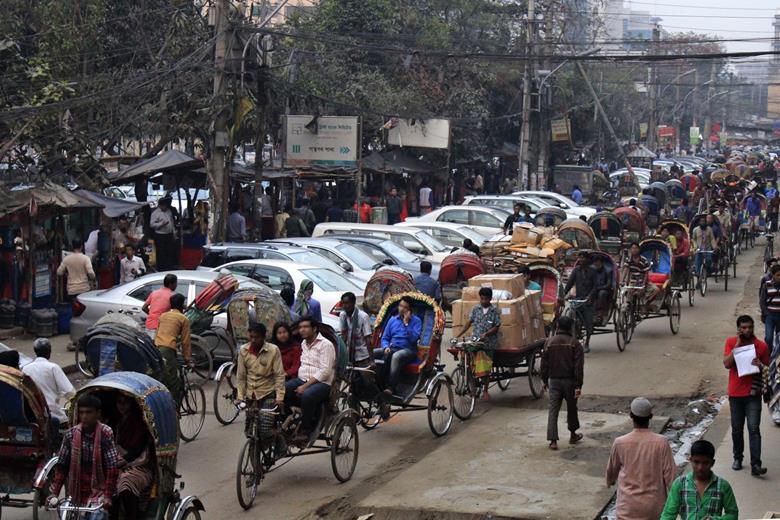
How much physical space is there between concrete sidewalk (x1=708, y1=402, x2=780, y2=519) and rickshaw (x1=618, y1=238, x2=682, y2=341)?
5073 millimetres

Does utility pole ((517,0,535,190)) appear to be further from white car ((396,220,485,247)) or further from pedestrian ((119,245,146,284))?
pedestrian ((119,245,146,284))

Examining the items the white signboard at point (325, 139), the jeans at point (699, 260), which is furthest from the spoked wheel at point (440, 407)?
the white signboard at point (325, 139)

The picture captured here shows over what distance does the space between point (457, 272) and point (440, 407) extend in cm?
812

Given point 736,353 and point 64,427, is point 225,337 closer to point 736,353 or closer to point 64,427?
point 64,427

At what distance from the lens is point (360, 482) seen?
11.6m

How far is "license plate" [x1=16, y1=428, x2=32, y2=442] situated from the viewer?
9.59 meters

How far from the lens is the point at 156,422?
838cm

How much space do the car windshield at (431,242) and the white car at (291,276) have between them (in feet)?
23.3

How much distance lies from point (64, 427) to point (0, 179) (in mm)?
15035

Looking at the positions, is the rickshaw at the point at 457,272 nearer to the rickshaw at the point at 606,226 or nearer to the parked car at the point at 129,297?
the parked car at the point at 129,297

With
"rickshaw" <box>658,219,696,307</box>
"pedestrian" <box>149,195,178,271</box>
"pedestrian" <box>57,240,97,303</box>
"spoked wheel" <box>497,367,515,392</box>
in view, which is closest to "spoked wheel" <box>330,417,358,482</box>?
"spoked wheel" <box>497,367,515,392</box>

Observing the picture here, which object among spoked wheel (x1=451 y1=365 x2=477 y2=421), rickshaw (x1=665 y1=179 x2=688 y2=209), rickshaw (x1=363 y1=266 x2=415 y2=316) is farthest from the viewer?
rickshaw (x1=665 y1=179 x2=688 y2=209)

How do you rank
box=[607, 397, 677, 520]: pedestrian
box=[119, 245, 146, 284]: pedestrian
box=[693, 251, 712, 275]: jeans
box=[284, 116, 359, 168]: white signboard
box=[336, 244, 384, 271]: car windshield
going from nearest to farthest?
1. box=[607, 397, 677, 520]: pedestrian
2. box=[119, 245, 146, 284]: pedestrian
3. box=[336, 244, 384, 271]: car windshield
4. box=[693, 251, 712, 275]: jeans
5. box=[284, 116, 359, 168]: white signboard

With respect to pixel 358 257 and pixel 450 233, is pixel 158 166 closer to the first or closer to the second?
pixel 358 257
